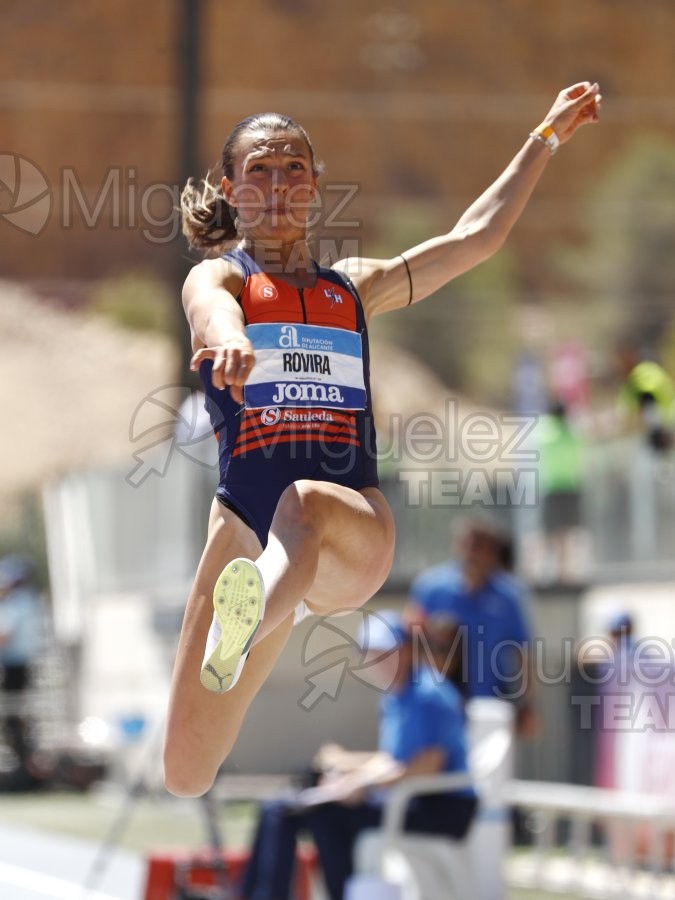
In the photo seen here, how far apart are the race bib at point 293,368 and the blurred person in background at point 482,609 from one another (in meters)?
5.13

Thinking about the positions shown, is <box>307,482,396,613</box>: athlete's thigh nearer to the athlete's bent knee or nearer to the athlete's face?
the athlete's bent knee

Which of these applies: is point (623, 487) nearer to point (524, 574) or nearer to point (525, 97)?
point (524, 574)

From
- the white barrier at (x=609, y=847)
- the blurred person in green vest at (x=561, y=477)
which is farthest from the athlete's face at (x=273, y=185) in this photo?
the blurred person in green vest at (x=561, y=477)

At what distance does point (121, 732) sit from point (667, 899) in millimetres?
3540

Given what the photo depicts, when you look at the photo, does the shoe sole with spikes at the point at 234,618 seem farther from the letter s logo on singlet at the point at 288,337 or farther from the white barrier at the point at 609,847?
the white barrier at the point at 609,847

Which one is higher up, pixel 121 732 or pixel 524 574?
pixel 524 574

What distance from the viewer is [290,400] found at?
461cm

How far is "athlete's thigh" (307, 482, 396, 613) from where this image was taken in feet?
14.9

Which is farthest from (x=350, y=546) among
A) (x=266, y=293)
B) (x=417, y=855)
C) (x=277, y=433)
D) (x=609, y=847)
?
(x=609, y=847)

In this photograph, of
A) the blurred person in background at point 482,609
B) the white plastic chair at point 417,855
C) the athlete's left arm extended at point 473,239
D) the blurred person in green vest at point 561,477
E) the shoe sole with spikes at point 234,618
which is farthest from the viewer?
the blurred person in green vest at point 561,477

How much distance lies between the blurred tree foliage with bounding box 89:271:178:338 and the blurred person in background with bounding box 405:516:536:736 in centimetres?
4040

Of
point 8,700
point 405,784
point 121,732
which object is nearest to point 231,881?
point 405,784

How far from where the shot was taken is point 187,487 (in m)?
15.2

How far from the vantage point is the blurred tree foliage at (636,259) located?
5444 centimetres
